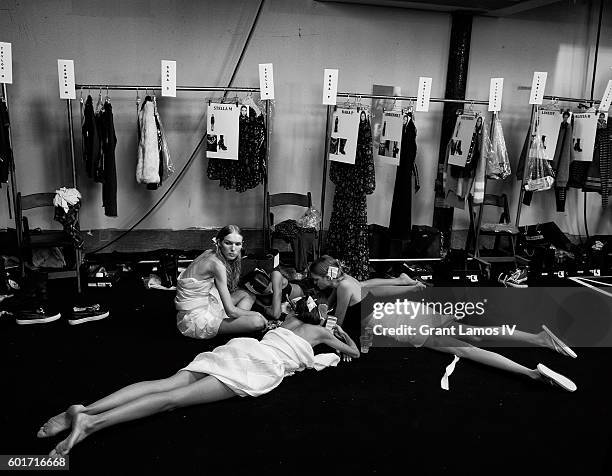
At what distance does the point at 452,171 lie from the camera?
5453 millimetres

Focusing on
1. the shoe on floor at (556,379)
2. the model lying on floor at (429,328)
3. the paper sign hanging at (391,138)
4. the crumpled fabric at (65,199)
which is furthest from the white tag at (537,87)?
the crumpled fabric at (65,199)

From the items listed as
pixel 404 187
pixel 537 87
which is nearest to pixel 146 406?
pixel 404 187

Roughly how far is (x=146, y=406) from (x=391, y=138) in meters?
3.18

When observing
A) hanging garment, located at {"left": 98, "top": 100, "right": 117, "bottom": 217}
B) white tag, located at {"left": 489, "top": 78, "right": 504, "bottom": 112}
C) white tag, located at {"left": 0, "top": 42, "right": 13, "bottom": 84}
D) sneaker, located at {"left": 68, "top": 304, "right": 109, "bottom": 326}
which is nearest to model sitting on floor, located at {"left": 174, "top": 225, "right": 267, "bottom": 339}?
sneaker, located at {"left": 68, "top": 304, "right": 109, "bottom": 326}

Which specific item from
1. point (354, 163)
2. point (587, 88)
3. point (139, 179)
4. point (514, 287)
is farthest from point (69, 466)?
point (587, 88)

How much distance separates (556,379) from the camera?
343cm

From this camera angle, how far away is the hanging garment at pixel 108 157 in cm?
486

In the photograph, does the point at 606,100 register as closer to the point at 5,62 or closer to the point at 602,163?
the point at 602,163

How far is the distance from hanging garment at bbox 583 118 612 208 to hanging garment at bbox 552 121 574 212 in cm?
25

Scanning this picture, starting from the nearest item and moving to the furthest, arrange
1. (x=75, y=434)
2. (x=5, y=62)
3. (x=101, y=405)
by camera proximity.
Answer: (x=75, y=434), (x=101, y=405), (x=5, y=62)

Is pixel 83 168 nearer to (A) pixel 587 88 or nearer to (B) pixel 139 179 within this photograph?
(B) pixel 139 179

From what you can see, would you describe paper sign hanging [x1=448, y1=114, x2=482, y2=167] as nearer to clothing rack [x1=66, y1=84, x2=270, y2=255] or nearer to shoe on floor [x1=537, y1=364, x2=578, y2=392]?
clothing rack [x1=66, y1=84, x2=270, y2=255]

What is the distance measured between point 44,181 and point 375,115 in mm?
3034

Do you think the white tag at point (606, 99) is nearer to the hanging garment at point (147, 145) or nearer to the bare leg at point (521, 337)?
the bare leg at point (521, 337)
